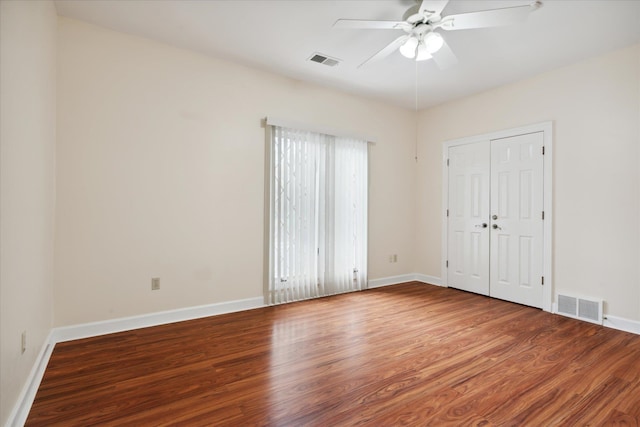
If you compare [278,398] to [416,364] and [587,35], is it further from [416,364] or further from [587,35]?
[587,35]

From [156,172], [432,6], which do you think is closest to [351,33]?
[432,6]

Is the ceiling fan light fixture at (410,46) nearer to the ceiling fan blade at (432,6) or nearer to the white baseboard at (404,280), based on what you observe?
the ceiling fan blade at (432,6)

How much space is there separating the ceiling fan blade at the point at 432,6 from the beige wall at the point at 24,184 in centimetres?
240

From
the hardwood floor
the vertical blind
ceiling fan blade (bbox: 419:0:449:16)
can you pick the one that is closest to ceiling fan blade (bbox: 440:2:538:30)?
ceiling fan blade (bbox: 419:0:449:16)

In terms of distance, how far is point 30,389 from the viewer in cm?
190

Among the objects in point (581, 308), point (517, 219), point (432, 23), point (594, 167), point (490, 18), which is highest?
point (432, 23)

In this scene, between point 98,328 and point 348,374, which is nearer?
point 348,374

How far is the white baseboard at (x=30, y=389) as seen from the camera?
1633 millimetres

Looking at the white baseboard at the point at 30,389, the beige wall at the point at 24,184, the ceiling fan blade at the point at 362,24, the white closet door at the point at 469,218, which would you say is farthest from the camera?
the white closet door at the point at 469,218

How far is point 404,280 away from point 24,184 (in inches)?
187

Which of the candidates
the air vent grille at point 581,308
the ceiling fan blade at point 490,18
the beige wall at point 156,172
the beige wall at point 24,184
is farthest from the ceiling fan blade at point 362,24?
the air vent grille at point 581,308

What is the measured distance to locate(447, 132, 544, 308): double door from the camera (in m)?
3.84

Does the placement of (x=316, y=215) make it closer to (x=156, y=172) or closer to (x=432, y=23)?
(x=156, y=172)

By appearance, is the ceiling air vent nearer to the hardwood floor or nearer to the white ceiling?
the white ceiling
